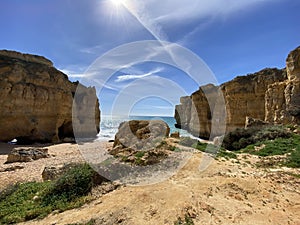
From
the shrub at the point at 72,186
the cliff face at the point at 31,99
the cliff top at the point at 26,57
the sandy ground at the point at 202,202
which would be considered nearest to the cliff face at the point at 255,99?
the sandy ground at the point at 202,202

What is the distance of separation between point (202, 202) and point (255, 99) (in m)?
27.6

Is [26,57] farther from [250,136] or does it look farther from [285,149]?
[285,149]

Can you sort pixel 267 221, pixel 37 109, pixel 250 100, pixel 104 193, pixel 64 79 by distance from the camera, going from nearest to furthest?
pixel 267 221
pixel 104 193
pixel 37 109
pixel 250 100
pixel 64 79

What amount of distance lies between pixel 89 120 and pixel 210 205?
116ft

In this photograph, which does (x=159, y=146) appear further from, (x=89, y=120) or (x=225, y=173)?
(x=89, y=120)

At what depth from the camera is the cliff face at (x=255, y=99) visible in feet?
57.3

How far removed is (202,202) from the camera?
16.0 feet

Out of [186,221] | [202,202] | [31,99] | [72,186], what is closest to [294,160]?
[202,202]

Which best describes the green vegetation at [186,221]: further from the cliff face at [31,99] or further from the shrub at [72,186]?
the cliff face at [31,99]

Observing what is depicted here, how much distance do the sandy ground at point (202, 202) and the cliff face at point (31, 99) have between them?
2409cm

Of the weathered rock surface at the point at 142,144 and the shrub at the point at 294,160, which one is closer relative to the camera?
the weathered rock surface at the point at 142,144

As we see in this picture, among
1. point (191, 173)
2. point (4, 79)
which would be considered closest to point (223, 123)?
point (191, 173)

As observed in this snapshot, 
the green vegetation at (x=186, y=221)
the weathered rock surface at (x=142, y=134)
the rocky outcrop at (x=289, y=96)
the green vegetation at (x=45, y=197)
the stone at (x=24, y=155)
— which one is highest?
the rocky outcrop at (x=289, y=96)

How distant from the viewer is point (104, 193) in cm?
585
